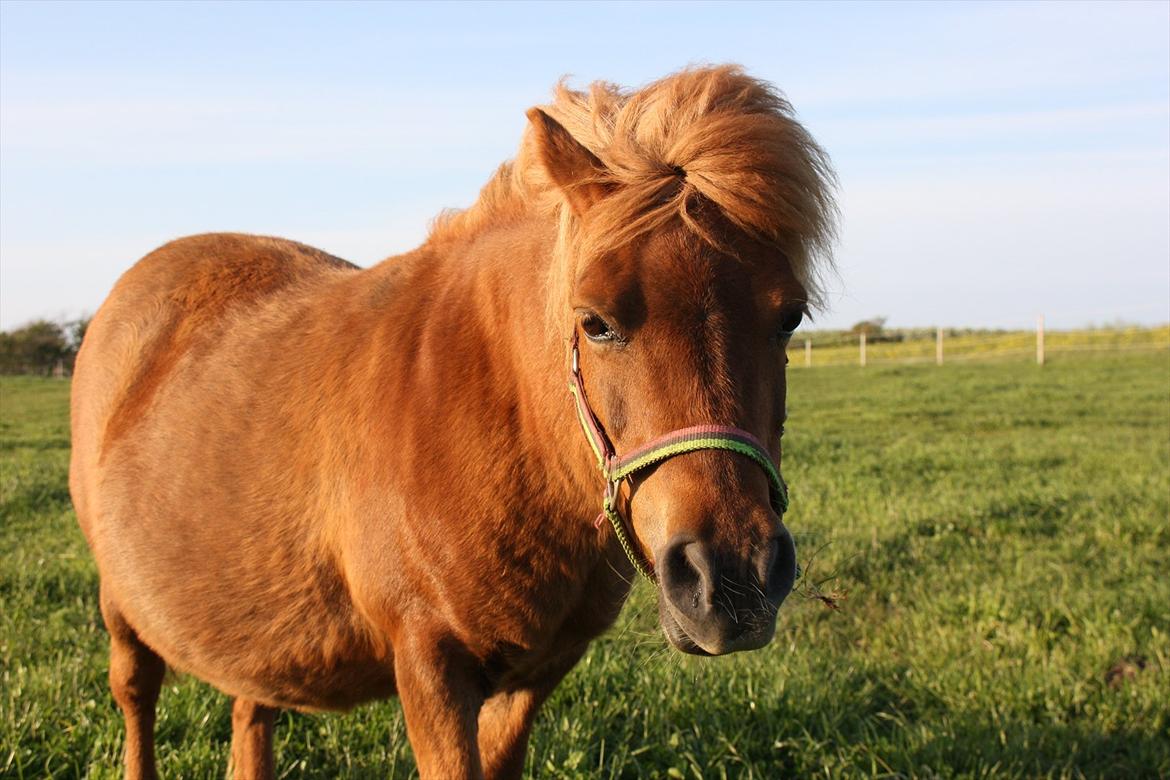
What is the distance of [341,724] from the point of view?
414cm

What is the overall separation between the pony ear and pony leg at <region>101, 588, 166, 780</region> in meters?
2.61

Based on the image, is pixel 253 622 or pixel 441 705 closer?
pixel 441 705

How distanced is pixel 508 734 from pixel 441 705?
21.2 inches

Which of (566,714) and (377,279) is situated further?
(566,714)

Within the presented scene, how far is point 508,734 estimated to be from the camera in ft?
10.3

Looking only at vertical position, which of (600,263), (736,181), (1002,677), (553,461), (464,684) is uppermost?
(736,181)

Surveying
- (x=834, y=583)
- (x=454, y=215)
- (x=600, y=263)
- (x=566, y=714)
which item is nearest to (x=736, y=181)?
(x=600, y=263)

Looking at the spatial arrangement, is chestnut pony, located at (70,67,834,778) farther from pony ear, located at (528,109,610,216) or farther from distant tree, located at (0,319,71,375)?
distant tree, located at (0,319,71,375)

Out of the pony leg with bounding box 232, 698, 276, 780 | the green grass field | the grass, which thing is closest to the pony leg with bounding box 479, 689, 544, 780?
the green grass field

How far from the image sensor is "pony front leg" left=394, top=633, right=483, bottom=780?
265 centimetres

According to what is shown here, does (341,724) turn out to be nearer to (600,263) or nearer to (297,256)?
(297,256)

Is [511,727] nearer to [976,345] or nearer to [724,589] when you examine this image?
[724,589]

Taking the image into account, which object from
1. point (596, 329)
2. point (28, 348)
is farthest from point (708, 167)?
point (28, 348)

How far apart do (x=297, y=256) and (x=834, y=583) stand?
12.5ft
